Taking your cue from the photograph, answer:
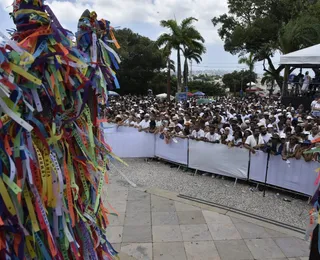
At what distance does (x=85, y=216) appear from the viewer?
2.64m

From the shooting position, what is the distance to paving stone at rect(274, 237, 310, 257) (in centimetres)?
481

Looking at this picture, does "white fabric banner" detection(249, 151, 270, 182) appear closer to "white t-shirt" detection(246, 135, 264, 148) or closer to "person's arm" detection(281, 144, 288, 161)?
"white t-shirt" detection(246, 135, 264, 148)

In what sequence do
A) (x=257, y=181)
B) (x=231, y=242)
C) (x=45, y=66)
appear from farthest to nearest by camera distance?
1. (x=257, y=181)
2. (x=231, y=242)
3. (x=45, y=66)

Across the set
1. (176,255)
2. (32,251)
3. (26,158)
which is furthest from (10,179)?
(176,255)

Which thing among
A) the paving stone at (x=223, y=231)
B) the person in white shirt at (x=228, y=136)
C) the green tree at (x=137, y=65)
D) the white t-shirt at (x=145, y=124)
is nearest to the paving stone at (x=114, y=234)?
the paving stone at (x=223, y=231)

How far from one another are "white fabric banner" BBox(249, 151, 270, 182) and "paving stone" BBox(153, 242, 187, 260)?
11.3ft

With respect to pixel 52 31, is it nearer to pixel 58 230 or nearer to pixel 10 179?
pixel 10 179

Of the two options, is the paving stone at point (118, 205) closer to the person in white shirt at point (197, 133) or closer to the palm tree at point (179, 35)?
the person in white shirt at point (197, 133)

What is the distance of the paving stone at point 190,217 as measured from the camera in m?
5.88

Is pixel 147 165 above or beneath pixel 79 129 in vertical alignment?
beneath

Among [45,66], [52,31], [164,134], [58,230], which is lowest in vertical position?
[164,134]

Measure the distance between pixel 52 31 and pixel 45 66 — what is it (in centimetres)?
24

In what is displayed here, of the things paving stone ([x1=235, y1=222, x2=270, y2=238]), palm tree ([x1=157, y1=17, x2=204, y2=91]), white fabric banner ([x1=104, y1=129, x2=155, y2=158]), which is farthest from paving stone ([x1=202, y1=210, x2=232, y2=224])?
palm tree ([x1=157, y1=17, x2=204, y2=91])

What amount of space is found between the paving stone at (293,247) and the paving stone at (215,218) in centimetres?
102
